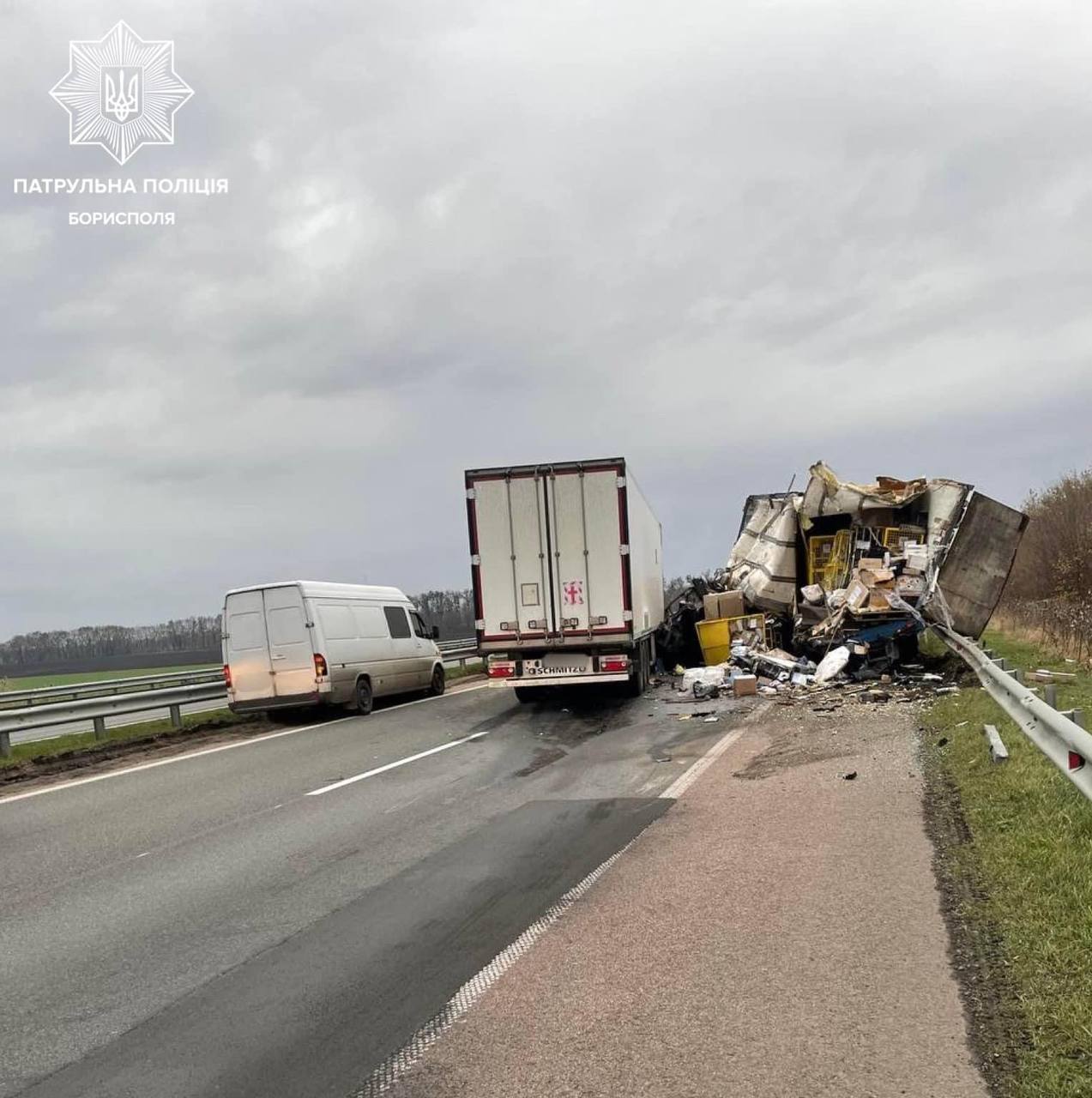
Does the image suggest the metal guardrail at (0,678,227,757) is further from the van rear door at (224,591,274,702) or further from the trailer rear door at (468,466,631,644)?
the trailer rear door at (468,466,631,644)

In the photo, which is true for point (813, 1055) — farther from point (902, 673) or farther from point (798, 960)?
point (902, 673)

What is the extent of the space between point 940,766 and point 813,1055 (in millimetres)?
5895

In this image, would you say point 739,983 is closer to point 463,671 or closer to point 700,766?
point 700,766

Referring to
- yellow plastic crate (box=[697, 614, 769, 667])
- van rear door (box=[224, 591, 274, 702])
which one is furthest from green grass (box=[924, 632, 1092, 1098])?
yellow plastic crate (box=[697, 614, 769, 667])

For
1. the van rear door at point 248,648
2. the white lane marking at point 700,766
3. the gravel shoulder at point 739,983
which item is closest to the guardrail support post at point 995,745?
the gravel shoulder at point 739,983

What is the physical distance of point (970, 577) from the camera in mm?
17906

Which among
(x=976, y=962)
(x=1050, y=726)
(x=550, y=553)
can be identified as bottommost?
(x=976, y=962)

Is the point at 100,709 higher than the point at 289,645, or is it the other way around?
the point at 289,645

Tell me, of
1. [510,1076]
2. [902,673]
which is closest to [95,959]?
[510,1076]

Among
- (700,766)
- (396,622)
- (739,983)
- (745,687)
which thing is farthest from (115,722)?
(739,983)

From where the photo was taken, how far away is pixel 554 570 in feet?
52.2

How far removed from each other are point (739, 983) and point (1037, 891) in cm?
165

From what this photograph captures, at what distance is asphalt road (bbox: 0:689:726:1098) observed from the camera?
4.00 m

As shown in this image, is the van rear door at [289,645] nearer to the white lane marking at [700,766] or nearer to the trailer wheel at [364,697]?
the trailer wheel at [364,697]
